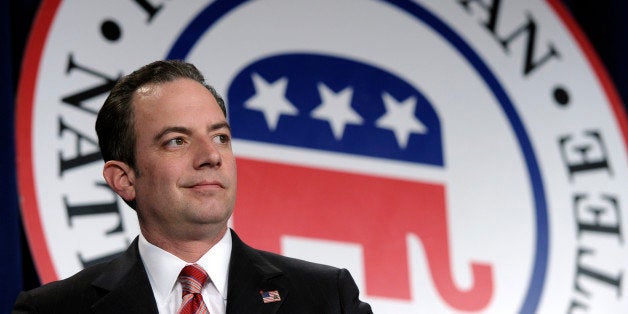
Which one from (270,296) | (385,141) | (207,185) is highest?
(385,141)

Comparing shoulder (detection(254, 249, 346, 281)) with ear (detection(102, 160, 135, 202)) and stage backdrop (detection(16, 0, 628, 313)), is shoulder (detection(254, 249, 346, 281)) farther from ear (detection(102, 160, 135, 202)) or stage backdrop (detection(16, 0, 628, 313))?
stage backdrop (detection(16, 0, 628, 313))

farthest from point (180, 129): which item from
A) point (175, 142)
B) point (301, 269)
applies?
→ point (301, 269)

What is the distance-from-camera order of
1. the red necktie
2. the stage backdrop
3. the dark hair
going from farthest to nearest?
the stage backdrop
the dark hair
the red necktie

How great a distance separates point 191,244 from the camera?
1.53 metres

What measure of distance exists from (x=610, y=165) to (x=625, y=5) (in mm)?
503

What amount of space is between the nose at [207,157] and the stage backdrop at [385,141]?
0.87 metres

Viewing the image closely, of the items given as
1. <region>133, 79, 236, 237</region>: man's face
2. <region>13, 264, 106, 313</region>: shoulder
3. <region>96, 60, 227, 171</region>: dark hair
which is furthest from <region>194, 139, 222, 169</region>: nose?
<region>13, 264, 106, 313</region>: shoulder

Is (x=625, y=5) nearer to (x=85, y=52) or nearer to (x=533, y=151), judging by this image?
(x=533, y=151)

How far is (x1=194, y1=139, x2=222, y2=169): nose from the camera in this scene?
150 cm

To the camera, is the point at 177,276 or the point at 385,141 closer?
the point at 177,276

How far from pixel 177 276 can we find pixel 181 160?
0.52ft

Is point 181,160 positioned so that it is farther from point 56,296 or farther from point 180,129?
point 56,296

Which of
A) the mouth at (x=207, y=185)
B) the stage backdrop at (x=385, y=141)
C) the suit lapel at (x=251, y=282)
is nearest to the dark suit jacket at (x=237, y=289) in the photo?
the suit lapel at (x=251, y=282)

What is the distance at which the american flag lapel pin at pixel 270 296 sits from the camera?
1.50 meters
